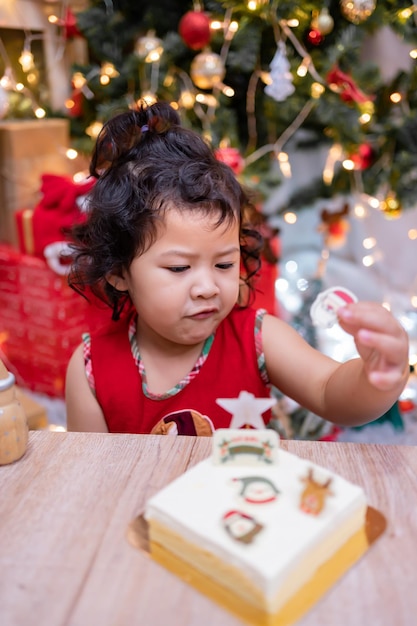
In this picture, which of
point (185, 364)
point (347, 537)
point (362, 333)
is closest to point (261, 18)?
point (185, 364)

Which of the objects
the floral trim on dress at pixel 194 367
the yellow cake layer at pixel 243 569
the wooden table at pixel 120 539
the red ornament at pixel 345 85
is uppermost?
the red ornament at pixel 345 85

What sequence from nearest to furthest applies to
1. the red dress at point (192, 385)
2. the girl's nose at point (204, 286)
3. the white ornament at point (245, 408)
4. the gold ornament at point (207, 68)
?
the white ornament at point (245, 408) < the girl's nose at point (204, 286) < the red dress at point (192, 385) < the gold ornament at point (207, 68)

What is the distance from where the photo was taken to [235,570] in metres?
0.42

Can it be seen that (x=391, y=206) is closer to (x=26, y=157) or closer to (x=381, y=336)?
(x=26, y=157)

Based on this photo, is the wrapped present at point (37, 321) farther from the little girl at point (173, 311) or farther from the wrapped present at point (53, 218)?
the little girl at point (173, 311)

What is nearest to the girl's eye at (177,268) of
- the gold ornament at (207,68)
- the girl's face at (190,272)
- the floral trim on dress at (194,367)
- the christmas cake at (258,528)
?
the girl's face at (190,272)

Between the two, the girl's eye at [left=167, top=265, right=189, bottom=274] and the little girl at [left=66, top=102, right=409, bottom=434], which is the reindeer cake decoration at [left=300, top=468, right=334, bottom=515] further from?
the girl's eye at [left=167, top=265, right=189, bottom=274]

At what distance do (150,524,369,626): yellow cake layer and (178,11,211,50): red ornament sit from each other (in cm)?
147

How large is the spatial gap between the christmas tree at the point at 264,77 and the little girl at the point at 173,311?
2.44 feet

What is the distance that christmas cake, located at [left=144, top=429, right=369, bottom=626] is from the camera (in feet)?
1.37

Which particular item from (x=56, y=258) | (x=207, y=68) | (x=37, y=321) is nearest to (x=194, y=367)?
(x=56, y=258)

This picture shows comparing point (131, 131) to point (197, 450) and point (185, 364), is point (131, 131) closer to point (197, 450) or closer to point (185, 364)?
point (185, 364)

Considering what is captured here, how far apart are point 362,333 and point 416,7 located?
4.54 ft

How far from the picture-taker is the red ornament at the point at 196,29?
159 centimetres
